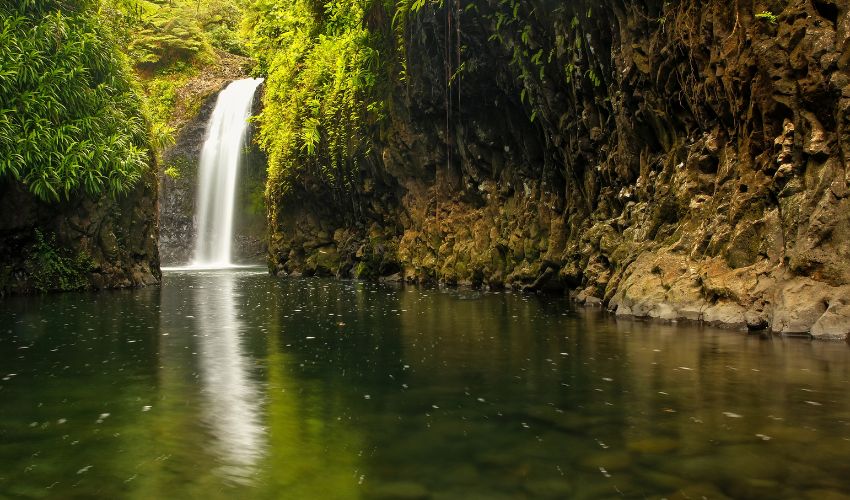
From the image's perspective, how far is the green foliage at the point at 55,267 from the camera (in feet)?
61.6

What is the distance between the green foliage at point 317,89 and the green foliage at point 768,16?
1630 centimetres

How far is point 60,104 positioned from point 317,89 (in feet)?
46.7

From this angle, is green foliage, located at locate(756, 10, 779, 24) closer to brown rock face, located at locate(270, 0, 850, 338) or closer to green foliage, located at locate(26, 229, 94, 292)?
brown rock face, located at locate(270, 0, 850, 338)

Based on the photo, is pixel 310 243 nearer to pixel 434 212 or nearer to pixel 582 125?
pixel 434 212

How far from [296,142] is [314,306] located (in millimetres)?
16379

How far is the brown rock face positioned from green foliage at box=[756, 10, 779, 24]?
7 centimetres

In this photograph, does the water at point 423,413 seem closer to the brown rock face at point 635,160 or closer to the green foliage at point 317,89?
the brown rock face at point 635,160

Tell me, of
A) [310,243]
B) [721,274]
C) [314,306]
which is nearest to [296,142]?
[310,243]

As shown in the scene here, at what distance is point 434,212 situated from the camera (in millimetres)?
24828

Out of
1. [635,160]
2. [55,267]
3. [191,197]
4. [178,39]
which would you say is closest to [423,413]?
[635,160]

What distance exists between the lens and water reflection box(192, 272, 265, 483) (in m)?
4.88

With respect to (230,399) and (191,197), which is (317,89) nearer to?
(191,197)

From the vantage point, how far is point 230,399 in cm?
662

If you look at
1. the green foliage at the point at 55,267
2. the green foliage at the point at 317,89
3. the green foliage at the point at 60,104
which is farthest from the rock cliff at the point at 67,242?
the green foliage at the point at 317,89
